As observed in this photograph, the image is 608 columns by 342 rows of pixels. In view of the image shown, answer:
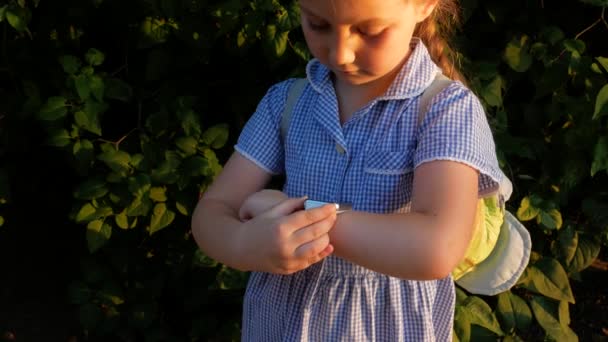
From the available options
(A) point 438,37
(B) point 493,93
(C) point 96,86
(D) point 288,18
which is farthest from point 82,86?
(B) point 493,93

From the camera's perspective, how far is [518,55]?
7.55 feet

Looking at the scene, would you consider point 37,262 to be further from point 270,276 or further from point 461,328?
point 270,276

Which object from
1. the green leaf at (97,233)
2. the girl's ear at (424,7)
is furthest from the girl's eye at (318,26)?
the green leaf at (97,233)

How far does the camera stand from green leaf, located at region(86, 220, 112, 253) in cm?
236

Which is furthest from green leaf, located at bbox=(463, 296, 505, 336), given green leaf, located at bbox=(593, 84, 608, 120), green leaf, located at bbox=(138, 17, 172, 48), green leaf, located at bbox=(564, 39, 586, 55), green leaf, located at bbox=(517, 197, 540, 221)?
green leaf, located at bbox=(138, 17, 172, 48)

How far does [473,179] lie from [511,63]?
1.09 m

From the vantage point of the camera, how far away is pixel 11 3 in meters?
2.29

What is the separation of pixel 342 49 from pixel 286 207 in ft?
0.85

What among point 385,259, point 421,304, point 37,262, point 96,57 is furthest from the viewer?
point 37,262

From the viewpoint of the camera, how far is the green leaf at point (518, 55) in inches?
90.2

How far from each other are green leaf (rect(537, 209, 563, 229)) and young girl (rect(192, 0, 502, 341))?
2.77 ft

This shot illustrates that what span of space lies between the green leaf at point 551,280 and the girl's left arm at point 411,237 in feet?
4.34

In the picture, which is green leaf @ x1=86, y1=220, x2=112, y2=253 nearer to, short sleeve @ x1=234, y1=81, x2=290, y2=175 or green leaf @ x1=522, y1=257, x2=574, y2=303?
short sleeve @ x1=234, y1=81, x2=290, y2=175

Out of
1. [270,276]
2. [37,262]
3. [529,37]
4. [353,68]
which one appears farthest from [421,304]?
[37,262]
